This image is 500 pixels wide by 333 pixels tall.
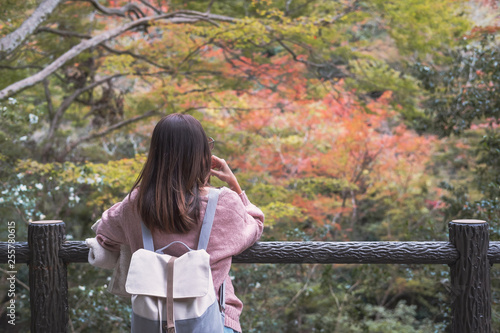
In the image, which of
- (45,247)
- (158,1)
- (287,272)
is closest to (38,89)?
(158,1)

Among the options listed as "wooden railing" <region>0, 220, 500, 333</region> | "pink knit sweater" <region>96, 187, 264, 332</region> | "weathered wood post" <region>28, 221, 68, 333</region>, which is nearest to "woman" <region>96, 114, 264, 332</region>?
"pink knit sweater" <region>96, 187, 264, 332</region>

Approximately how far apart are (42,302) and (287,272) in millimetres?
4031

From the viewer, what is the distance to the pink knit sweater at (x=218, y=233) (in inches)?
58.7

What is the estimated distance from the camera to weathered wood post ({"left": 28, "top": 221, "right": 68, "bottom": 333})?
2.00m

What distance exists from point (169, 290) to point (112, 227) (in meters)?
0.35

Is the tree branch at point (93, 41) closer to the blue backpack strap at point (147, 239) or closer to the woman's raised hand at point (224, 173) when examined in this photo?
the woman's raised hand at point (224, 173)

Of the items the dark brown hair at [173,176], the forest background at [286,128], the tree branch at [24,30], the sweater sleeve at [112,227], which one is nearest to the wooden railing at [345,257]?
the sweater sleeve at [112,227]

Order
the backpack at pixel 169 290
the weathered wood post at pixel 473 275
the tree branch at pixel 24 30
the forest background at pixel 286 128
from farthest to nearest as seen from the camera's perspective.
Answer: the forest background at pixel 286 128, the tree branch at pixel 24 30, the weathered wood post at pixel 473 275, the backpack at pixel 169 290

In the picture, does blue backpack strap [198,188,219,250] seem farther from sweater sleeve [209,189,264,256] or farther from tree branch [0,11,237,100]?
tree branch [0,11,237,100]

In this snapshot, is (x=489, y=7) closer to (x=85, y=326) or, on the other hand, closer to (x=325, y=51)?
(x=325, y=51)

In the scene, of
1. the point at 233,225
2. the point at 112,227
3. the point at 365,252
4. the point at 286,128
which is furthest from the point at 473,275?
the point at 286,128

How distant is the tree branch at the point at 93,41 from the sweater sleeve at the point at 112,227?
327 centimetres

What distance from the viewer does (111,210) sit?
5.31 ft

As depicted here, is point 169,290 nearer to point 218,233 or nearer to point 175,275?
point 175,275
